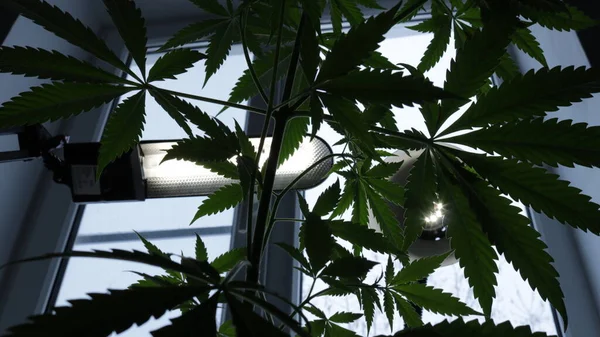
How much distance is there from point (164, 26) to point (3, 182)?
3.83 feet

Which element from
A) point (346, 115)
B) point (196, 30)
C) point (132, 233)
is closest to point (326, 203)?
point (346, 115)

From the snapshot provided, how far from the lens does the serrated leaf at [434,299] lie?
58 centimetres

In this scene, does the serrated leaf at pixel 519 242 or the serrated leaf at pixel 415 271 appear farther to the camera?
the serrated leaf at pixel 415 271

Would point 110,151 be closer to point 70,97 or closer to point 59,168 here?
point 70,97

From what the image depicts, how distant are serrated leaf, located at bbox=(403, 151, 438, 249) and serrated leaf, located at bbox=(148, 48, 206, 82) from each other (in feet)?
0.89

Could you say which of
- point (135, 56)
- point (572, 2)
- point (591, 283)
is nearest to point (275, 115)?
point (135, 56)

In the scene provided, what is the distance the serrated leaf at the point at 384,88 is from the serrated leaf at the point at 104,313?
0.73 feet

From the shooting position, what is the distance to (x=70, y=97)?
1.61 feet

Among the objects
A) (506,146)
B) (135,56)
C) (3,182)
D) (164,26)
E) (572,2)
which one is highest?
(164,26)

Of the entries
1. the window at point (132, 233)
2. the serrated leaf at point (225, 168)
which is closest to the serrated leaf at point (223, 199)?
the serrated leaf at point (225, 168)

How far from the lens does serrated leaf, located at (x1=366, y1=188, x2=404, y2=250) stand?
2.07 ft

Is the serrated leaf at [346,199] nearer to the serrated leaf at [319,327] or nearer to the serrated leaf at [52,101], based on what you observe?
the serrated leaf at [319,327]

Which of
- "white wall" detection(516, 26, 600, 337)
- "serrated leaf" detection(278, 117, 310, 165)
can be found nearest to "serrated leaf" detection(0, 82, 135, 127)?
"serrated leaf" detection(278, 117, 310, 165)

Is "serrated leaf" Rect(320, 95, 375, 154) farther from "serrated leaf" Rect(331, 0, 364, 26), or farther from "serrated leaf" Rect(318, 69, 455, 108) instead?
"serrated leaf" Rect(331, 0, 364, 26)
